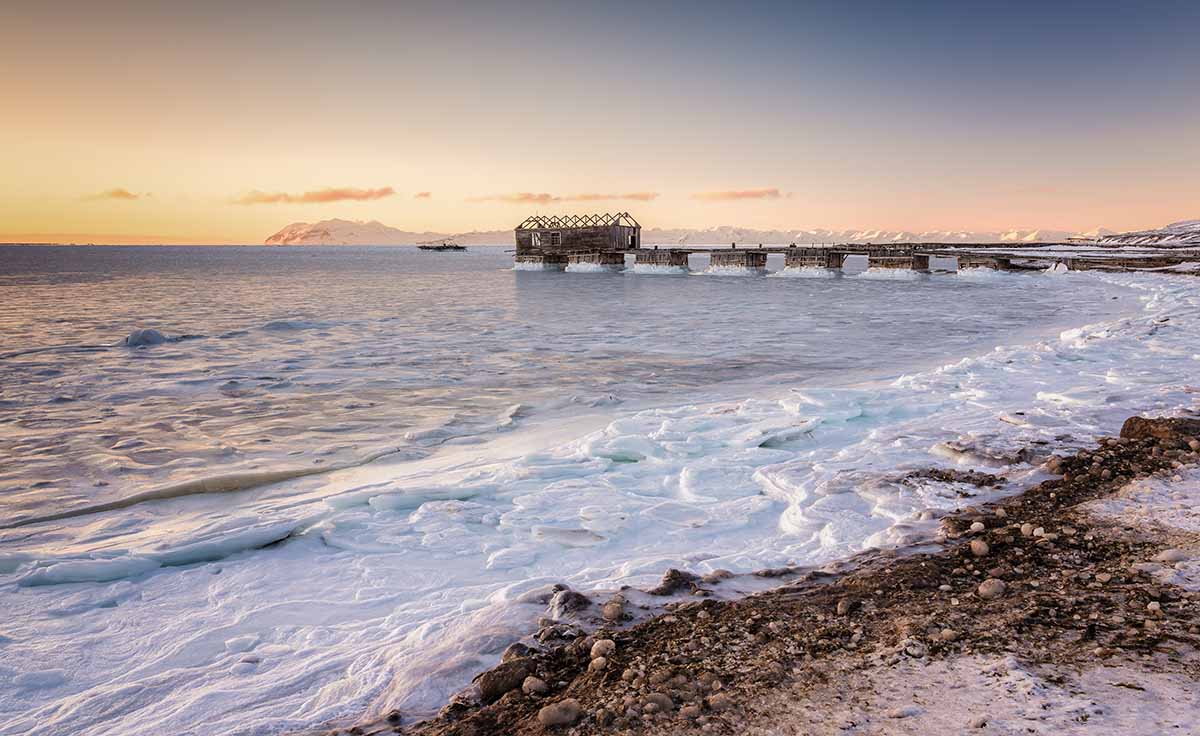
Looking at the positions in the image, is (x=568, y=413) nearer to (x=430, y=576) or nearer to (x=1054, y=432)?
(x=430, y=576)

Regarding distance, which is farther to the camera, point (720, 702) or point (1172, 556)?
point (1172, 556)

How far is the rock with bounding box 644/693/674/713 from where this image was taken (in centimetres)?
250

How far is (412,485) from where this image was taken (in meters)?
6.08

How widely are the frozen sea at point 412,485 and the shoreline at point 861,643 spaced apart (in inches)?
15.2

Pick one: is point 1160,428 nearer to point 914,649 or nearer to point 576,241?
point 914,649

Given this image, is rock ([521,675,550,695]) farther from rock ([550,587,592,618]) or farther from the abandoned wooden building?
the abandoned wooden building

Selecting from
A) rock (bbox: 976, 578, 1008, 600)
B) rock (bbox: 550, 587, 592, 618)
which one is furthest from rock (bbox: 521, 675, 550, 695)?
rock (bbox: 976, 578, 1008, 600)

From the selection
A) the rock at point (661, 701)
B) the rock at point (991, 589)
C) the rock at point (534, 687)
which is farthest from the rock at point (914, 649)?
the rock at point (534, 687)

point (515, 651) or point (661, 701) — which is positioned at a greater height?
point (661, 701)

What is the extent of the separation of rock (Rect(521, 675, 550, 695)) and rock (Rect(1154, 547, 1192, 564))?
335 cm

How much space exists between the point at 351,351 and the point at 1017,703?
615 inches

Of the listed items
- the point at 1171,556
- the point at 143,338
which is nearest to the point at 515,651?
the point at 1171,556

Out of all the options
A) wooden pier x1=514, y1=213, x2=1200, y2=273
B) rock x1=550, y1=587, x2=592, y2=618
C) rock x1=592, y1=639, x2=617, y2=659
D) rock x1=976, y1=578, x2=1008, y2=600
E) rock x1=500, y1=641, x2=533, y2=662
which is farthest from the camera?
wooden pier x1=514, y1=213, x2=1200, y2=273

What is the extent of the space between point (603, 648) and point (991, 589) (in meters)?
2.02
